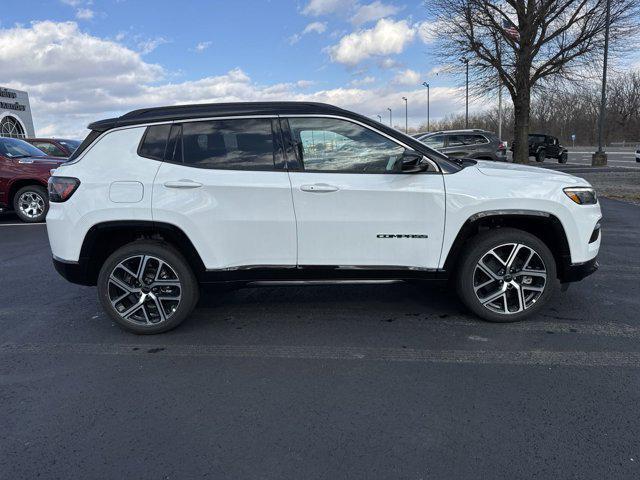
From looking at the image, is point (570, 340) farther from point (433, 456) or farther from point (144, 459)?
point (144, 459)

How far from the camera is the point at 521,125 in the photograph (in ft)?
70.8

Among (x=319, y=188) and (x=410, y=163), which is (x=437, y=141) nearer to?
(x=410, y=163)

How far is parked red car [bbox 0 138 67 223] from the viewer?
981 cm

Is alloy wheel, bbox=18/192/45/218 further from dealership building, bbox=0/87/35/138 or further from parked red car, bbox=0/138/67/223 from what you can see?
dealership building, bbox=0/87/35/138

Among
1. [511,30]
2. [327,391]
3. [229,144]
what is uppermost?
[511,30]

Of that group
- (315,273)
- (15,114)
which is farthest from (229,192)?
(15,114)

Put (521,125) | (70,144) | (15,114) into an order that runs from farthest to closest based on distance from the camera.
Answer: (15,114) < (521,125) < (70,144)

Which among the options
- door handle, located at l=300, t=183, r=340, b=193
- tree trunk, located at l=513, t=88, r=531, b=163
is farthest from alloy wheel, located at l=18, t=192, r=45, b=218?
tree trunk, located at l=513, t=88, r=531, b=163

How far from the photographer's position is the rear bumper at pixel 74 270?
400 centimetres

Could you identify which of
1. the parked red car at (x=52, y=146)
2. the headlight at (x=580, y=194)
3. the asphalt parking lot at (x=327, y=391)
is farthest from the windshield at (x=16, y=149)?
the headlight at (x=580, y=194)

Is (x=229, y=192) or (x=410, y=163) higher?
(x=410, y=163)

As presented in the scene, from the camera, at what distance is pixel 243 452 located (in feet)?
8.32

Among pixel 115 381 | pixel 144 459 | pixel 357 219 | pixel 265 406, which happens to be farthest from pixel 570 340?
pixel 115 381

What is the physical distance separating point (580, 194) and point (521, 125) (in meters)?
19.5
